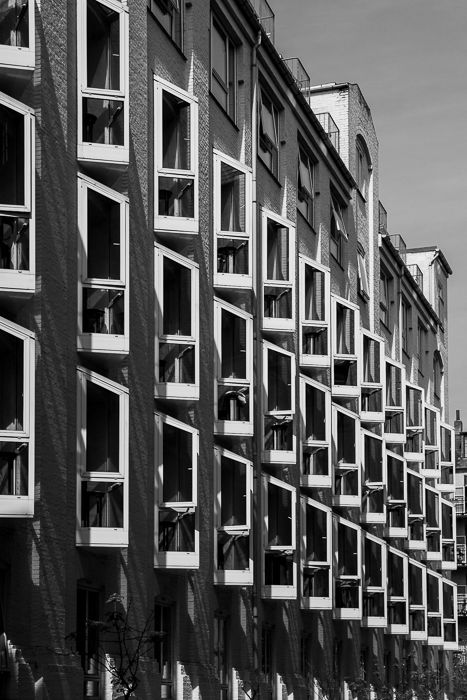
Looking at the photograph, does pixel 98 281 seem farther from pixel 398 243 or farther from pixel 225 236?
pixel 398 243

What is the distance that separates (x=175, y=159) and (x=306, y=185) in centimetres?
1278

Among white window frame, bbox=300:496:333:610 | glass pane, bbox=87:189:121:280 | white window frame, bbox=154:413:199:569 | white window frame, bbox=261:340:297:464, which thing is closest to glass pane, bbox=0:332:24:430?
glass pane, bbox=87:189:121:280

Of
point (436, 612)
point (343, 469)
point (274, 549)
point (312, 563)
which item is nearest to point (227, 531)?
point (274, 549)

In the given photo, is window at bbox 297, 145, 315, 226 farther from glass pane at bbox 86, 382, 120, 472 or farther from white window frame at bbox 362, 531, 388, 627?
glass pane at bbox 86, 382, 120, 472

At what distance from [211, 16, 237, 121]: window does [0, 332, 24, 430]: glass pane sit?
12.8 meters

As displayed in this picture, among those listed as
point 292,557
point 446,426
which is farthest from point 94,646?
point 446,426

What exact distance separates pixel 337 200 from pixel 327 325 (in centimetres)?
817

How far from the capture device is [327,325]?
4075 centimetres

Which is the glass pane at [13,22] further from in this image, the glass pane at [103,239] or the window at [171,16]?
the window at [171,16]

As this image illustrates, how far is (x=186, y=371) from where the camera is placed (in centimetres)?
2948

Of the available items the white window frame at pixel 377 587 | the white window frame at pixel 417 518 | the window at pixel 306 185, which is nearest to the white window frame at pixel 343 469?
the white window frame at pixel 377 587

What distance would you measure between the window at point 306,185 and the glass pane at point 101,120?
1566cm

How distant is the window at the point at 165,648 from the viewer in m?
28.9

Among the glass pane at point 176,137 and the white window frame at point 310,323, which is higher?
the glass pane at point 176,137
